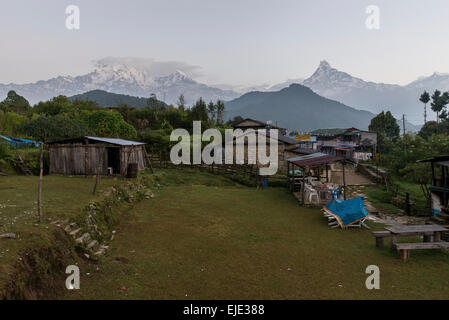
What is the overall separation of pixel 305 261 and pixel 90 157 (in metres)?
15.8

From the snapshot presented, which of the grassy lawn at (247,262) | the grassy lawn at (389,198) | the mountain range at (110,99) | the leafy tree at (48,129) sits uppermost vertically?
the mountain range at (110,99)

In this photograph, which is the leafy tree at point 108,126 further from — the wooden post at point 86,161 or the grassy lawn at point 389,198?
the grassy lawn at point 389,198

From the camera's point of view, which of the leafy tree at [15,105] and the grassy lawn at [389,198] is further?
the leafy tree at [15,105]

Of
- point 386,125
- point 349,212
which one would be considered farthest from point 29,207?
point 386,125

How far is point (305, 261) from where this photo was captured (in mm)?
7520

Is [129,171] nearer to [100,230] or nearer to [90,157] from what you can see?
[90,157]

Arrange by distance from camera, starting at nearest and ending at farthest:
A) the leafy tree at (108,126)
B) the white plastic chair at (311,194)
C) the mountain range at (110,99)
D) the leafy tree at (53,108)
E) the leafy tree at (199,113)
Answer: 1. the white plastic chair at (311,194)
2. the leafy tree at (108,126)
3. the leafy tree at (53,108)
4. the leafy tree at (199,113)
5. the mountain range at (110,99)

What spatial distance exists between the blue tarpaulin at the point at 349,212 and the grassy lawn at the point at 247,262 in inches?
19.4

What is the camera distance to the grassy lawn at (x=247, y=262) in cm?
588

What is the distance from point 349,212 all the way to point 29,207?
38.2 ft

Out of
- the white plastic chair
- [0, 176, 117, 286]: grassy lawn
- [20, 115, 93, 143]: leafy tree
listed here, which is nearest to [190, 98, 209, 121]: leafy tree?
[20, 115, 93, 143]: leafy tree

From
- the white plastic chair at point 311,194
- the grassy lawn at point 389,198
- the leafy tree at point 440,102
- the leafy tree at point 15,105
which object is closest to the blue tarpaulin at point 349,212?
the white plastic chair at point 311,194

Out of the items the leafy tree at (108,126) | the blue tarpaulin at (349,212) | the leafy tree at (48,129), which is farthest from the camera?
the leafy tree at (108,126)
